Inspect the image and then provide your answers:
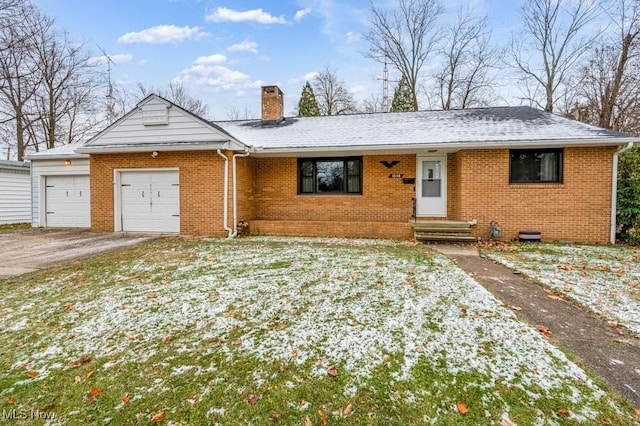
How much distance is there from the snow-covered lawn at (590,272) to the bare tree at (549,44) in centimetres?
1539

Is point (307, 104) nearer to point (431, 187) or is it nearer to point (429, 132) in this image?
point (429, 132)

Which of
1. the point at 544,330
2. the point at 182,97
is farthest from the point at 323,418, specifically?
the point at 182,97

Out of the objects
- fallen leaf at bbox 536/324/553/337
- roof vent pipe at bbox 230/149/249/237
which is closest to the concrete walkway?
fallen leaf at bbox 536/324/553/337

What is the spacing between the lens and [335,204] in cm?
1073

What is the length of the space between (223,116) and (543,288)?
3143 cm

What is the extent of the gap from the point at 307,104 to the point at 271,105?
12.0 meters

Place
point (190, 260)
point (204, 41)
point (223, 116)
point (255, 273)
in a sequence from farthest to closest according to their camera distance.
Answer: point (223, 116) → point (204, 41) → point (190, 260) → point (255, 273)

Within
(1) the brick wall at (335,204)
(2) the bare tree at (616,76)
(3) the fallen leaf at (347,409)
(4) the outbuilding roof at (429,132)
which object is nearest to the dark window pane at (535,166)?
(4) the outbuilding roof at (429,132)

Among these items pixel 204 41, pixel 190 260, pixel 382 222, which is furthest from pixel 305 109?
pixel 190 260

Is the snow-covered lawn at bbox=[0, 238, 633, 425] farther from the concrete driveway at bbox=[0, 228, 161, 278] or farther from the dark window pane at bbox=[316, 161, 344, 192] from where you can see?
the dark window pane at bbox=[316, 161, 344, 192]

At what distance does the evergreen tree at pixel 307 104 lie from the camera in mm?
24922

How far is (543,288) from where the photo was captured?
4773mm

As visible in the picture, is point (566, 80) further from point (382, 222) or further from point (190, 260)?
point (190, 260)

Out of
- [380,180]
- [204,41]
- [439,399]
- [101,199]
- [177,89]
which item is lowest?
[439,399]
